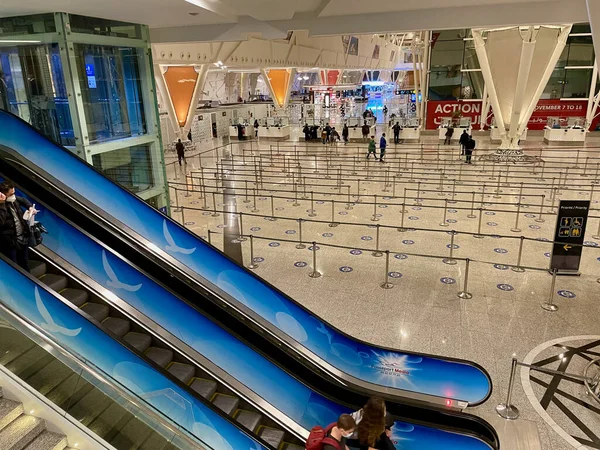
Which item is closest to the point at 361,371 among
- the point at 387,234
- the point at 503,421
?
the point at 503,421

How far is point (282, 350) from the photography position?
519 centimetres

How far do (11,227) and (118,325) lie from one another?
1.48m

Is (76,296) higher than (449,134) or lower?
higher

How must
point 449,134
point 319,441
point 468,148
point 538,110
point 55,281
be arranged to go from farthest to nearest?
point 538,110, point 449,134, point 468,148, point 55,281, point 319,441

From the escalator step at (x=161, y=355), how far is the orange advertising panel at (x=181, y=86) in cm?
1964

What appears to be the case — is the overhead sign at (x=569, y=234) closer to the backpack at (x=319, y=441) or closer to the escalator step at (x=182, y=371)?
the backpack at (x=319, y=441)

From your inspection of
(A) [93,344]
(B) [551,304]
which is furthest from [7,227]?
(B) [551,304]

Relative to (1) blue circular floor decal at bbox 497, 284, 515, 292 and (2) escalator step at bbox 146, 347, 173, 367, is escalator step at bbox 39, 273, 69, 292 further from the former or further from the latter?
(1) blue circular floor decal at bbox 497, 284, 515, 292

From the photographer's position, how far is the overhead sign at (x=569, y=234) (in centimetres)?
750

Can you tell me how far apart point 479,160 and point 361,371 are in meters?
15.5

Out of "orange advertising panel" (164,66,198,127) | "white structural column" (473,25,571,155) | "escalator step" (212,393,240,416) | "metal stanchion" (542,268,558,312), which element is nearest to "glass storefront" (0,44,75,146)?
"escalator step" (212,393,240,416)

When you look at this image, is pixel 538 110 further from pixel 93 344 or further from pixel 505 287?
pixel 93 344

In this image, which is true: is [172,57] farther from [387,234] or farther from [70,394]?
[70,394]

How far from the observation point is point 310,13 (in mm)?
8258
